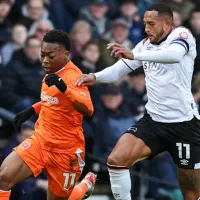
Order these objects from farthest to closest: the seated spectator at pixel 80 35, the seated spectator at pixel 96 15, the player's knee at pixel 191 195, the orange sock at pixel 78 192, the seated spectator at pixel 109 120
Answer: the seated spectator at pixel 96 15
the seated spectator at pixel 80 35
the seated spectator at pixel 109 120
the orange sock at pixel 78 192
the player's knee at pixel 191 195

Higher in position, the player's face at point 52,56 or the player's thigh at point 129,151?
the player's face at point 52,56

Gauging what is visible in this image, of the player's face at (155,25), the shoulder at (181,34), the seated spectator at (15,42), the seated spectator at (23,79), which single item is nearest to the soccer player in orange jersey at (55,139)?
the player's face at (155,25)

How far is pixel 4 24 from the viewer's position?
40.2ft

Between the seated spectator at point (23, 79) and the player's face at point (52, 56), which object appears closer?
the player's face at point (52, 56)

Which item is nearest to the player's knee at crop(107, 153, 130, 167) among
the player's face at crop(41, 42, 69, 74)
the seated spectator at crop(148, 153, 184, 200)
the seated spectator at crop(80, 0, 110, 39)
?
the player's face at crop(41, 42, 69, 74)

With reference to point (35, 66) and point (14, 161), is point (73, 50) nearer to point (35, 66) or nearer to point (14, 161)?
point (35, 66)

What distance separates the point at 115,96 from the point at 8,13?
6.63ft

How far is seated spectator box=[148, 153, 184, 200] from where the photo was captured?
40.3 feet

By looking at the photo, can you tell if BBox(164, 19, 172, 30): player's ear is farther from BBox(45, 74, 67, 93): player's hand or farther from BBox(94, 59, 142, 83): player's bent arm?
BBox(45, 74, 67, 93): player's hand

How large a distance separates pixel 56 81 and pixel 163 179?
15.1 ft

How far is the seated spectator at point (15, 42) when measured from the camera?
12117 mm

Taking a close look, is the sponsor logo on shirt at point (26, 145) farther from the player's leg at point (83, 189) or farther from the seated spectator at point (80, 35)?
the seated spectator at point (80, 35)

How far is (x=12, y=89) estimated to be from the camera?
11.6 meters

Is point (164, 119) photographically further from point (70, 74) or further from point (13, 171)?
point (13, 171)
